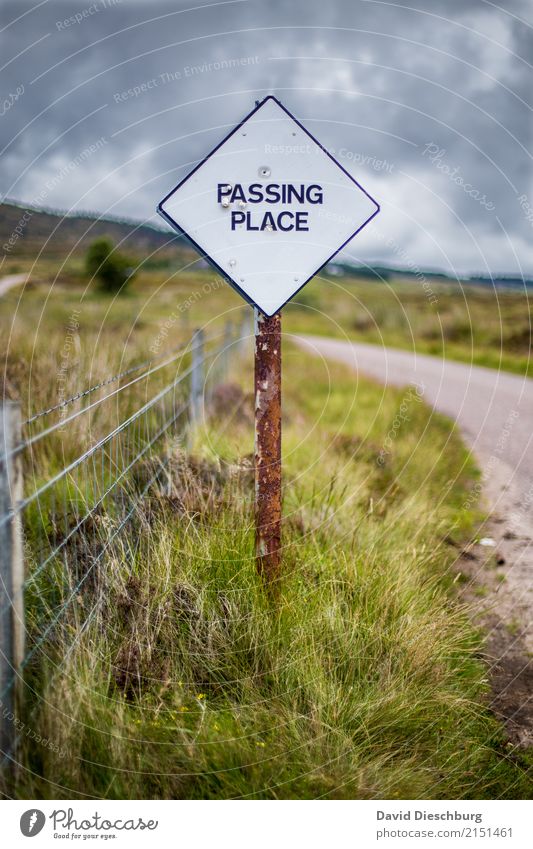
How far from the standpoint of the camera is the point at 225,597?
3.13m

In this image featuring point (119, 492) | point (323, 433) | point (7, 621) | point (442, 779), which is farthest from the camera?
point (323, 433)

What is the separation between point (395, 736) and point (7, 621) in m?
1.56

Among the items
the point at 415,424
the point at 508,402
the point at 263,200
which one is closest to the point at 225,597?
the point at 263,200

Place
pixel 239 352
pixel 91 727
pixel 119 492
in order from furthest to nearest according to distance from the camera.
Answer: pixel 239 352 → pixel 119 492 → pixel 91 727

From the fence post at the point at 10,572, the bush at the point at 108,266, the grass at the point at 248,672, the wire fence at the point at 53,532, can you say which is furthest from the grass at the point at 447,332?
the fence post at the point at 10,572

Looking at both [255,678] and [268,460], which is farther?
[268,460]

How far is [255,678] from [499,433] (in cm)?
676

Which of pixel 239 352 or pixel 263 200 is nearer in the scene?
pixel 263 200

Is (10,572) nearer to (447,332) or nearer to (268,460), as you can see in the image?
(268,460)

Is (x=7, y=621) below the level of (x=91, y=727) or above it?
above

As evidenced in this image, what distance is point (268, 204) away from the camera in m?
3.02

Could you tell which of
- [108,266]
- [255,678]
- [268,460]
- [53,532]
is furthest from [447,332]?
[255,678]

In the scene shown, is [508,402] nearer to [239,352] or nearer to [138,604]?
[239,352]

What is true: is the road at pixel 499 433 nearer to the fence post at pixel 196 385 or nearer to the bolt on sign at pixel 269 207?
the bolt on sign at pixel 269 207
